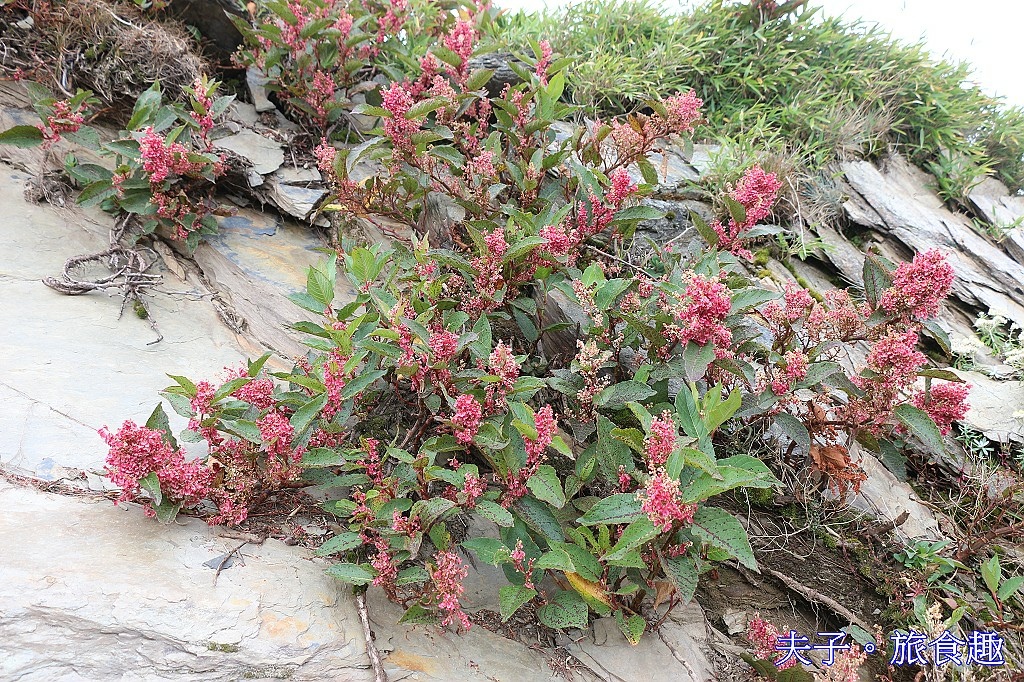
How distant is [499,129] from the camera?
3.63m

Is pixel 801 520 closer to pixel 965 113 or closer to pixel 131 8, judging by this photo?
pixel 965 113

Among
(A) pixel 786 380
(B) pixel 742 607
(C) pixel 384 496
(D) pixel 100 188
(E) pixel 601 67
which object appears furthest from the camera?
(E) pixel 601 67

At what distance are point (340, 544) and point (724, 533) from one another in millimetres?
1226

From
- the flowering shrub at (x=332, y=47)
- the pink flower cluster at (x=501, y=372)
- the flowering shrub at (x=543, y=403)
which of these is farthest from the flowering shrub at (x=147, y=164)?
the pink flower cluster at (x=501, y=372)

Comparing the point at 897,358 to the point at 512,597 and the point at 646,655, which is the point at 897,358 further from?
the point at 512,597

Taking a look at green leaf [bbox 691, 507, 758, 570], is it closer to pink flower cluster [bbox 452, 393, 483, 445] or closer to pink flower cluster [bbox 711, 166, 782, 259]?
pink flower cluster [bbox 452, 393, 483, 445]

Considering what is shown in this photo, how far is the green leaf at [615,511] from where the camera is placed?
6.59ft

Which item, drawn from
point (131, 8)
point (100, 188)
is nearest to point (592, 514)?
point (100, 188)

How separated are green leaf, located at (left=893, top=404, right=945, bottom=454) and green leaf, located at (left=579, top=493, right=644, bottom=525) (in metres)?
1.20

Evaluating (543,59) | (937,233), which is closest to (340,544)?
(543,59)

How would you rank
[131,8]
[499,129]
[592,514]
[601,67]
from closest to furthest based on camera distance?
[592,514] → [499,129] → [131,8] → [601,67]

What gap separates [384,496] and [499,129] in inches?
88.5

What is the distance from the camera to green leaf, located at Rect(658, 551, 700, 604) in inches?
82.5

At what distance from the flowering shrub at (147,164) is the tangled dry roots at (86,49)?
33 centimetres
